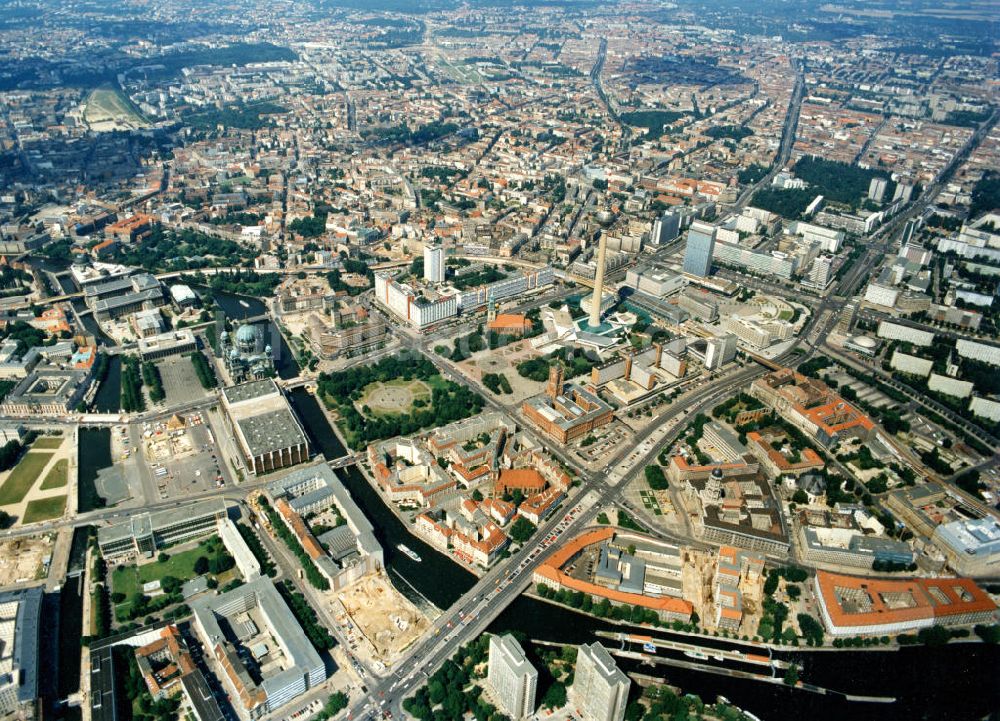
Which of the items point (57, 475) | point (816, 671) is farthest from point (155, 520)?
point (816, 671)

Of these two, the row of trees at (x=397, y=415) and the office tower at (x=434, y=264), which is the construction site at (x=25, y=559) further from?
the office tower at (x=434, y=264)

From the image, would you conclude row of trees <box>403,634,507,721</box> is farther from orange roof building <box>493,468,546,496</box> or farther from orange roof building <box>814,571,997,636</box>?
orange roof building <box>814,571,997,636</box>

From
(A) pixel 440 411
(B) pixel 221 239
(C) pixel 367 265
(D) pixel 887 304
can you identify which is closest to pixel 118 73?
(B) pixel 221 239

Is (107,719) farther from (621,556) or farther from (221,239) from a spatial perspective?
(221,239)

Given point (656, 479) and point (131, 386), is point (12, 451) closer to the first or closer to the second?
point (131, 386)

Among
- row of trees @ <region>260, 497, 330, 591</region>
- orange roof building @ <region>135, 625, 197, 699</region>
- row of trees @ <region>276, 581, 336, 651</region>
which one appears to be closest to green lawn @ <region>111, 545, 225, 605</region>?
row of trees @ <region>260, 497, 330, 591</region>

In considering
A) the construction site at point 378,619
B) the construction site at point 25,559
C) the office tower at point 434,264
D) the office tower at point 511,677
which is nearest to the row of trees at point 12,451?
the construction site at point 25,559
